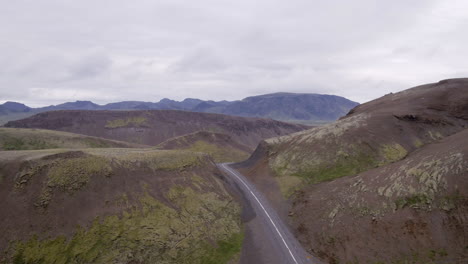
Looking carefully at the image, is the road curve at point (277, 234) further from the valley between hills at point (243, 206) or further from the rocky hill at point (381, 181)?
the rocky hill at point (381, 181)

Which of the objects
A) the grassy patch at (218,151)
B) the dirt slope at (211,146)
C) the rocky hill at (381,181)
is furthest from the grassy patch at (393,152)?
the grassy patch at (218,151)

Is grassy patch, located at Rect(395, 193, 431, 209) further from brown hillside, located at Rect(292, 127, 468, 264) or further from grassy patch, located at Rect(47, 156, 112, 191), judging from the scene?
grassy patch, located at Rect(47, 156, 112, 191)

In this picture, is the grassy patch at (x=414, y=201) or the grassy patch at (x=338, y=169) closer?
the grassy patch at (x=414, y=201)

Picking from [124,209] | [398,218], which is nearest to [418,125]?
[398,218]

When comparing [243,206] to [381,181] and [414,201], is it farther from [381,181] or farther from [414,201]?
[414,201]

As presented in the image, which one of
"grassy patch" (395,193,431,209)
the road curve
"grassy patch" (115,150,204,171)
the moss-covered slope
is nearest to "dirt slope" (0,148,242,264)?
"grassy patch" (115,150,204,171)

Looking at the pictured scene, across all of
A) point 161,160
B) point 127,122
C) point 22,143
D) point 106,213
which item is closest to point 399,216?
point 161,160

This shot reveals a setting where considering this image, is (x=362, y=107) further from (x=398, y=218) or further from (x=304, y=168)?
(x=398, y=218)
